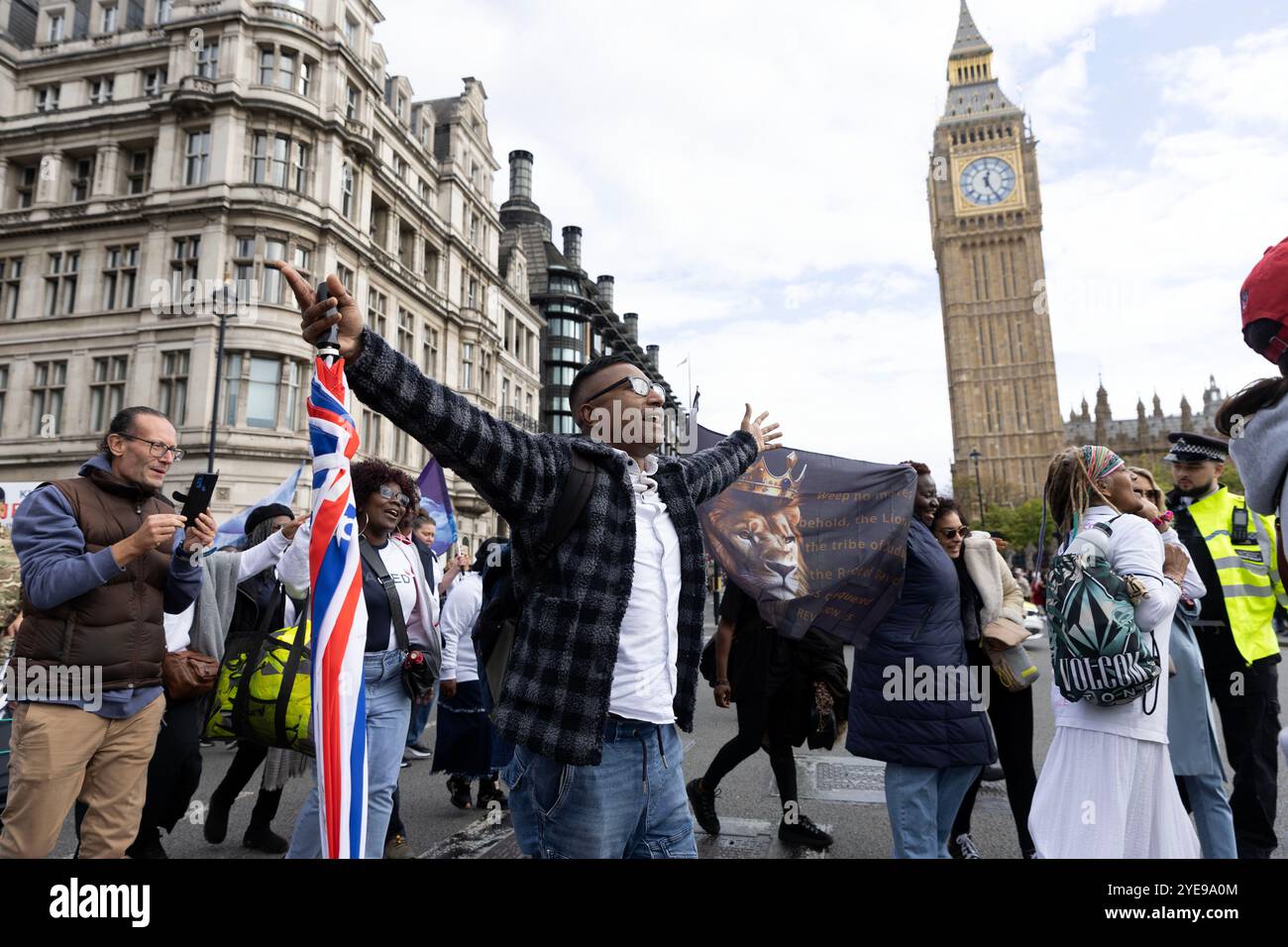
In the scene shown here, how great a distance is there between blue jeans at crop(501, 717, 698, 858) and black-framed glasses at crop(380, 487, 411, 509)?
233 centimetres

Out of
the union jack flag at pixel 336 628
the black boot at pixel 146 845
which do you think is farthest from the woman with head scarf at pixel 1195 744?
the black boot at pixel 146 845

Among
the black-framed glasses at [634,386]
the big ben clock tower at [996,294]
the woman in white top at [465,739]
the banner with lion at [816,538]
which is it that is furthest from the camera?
the big ben clock tower at [996,294]

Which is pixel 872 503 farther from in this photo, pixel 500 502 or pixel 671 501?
pixel 500 502

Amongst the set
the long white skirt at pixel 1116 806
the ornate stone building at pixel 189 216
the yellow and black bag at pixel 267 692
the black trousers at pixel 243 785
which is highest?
the ornate stone building at pixel 189 216

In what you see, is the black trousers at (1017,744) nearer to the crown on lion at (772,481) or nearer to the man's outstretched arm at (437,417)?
the crown on lion at (772,481)

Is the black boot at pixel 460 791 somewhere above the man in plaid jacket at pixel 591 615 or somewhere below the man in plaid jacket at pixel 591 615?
below

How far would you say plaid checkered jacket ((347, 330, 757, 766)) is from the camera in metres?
1.98

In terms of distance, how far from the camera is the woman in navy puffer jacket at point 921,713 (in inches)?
143

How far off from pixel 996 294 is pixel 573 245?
64039 millimetres

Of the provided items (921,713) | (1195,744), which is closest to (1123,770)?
(921,713)

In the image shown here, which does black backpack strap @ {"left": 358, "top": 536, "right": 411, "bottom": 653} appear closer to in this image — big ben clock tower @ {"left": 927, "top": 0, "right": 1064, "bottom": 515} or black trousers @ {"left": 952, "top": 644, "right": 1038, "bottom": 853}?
black trousers @ {"left": 952, "top": 644, "right": 1038, "bottom": 853}

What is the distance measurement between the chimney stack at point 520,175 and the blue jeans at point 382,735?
2276 inches

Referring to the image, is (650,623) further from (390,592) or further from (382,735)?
(390,592)
